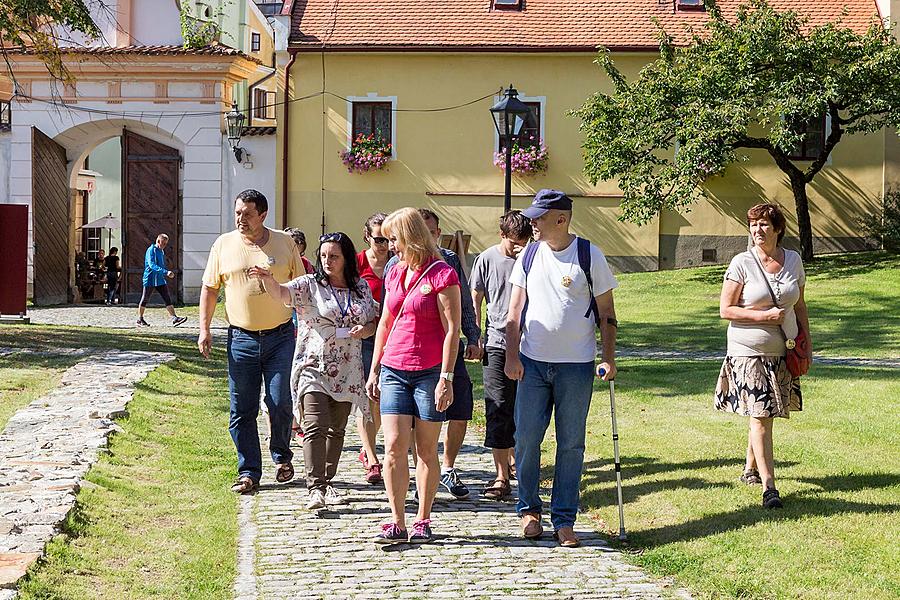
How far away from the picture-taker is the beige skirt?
704cm

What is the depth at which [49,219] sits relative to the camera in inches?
1013

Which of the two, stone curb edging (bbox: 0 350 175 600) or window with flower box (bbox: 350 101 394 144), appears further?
window with flower box (bbox: 350 101 394 144)

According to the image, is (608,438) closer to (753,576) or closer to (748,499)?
(748,499)

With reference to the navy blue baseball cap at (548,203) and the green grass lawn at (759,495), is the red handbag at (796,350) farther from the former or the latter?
the navy blue baseball cap at (548,203)

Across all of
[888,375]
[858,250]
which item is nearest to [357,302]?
[888,375]

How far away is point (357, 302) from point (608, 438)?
10.4 feet

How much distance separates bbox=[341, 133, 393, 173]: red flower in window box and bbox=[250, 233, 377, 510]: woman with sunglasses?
21.4 metres

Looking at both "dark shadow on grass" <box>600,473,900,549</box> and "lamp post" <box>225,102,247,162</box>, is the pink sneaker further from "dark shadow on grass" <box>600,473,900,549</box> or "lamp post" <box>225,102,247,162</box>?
"lamp post" <box>225,102,247,162</box>

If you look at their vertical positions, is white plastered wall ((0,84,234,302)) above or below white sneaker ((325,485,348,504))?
above

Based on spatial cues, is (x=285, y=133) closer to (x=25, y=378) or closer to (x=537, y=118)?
(x=537, y=118)

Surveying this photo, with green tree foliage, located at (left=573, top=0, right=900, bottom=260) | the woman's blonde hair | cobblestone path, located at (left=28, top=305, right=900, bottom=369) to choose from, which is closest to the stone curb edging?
the woman's blonde hair

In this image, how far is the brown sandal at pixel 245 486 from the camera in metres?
7.56

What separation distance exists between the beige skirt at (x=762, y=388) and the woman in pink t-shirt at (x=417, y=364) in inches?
73.8

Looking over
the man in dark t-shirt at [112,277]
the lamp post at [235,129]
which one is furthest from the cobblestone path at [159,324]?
the lamp post at [235,129]
